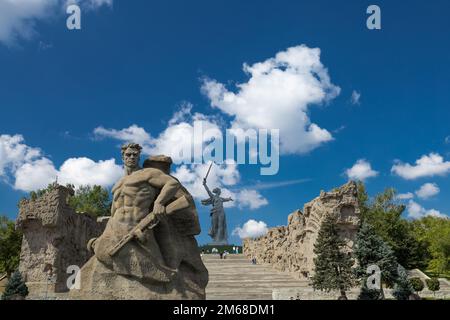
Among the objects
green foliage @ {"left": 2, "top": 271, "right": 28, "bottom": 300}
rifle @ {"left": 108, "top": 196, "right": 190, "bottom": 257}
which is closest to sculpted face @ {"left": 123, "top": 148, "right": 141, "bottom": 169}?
rifle @ {"left": 108, "top": 196, "right": 190, "bottom": 257}

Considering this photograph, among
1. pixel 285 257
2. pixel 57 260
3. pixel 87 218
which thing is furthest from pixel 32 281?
pixel 285 257

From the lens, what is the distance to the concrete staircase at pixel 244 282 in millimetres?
16938

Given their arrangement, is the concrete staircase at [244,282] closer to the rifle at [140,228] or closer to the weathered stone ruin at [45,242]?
the weathered stone ruin at [45,242]

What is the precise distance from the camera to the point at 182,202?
7.66 m

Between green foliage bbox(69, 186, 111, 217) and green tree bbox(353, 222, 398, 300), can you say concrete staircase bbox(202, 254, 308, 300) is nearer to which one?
green tree bbox(353, 222, 398, 300)

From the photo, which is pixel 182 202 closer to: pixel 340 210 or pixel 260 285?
pixel 340 210

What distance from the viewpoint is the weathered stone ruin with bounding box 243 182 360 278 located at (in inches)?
690

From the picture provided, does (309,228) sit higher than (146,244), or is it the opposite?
(309,228)

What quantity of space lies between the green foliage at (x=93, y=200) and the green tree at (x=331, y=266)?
25632 mm

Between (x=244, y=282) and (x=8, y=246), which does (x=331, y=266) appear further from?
(x=8, y=246)

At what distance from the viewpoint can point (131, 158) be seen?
7945 mm

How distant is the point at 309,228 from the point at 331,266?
4261 mm

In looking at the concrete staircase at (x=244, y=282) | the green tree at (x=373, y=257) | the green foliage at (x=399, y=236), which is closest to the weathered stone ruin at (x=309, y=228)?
the concrete staircase at (x=244, y=282)

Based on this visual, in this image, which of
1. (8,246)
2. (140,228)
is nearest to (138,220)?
(140,228)
